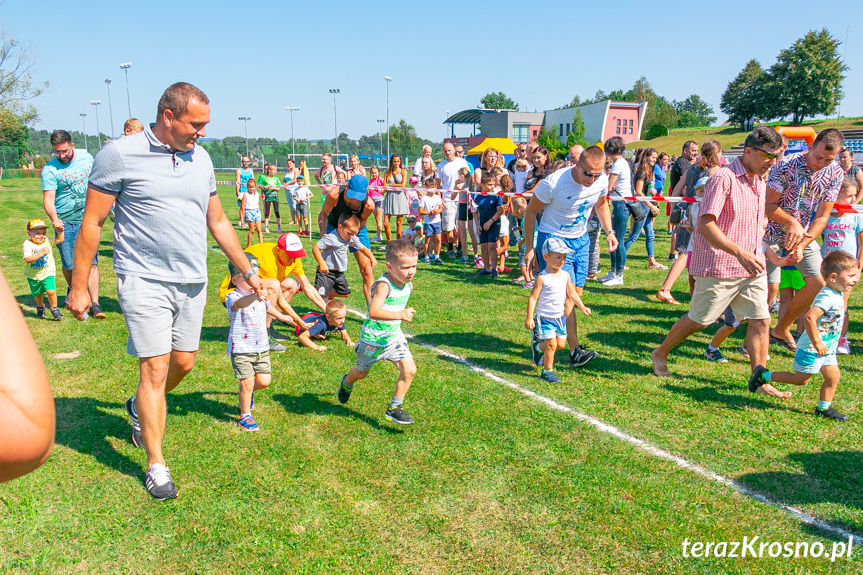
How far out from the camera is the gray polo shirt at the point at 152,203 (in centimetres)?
357

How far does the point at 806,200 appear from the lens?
5.86m

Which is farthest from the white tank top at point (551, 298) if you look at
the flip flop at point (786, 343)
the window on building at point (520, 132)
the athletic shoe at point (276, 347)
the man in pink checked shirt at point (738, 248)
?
the window on building at point (520, 132)

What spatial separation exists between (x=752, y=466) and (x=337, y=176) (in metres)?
16.3

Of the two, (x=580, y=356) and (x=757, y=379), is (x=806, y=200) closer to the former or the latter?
(x=757, y=379)

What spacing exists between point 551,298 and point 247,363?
2840 millimetres

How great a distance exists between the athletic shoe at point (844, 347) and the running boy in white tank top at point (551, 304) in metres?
3.02

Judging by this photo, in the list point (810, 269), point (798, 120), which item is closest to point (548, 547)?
point (810, 269)

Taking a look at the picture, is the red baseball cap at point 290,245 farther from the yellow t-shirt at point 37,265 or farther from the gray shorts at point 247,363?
the yellow t-shirt at point 37,265

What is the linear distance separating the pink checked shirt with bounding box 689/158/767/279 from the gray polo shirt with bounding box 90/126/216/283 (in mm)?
4142

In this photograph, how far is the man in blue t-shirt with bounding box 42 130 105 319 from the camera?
7.45m

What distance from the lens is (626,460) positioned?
170 inches

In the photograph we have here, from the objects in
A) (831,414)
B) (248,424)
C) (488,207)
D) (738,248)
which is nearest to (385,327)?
(248,424)

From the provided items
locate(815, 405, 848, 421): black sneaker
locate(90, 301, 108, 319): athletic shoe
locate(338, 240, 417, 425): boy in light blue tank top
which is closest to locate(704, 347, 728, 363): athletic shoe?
locate(815, 405, 848, 421): black sneaker

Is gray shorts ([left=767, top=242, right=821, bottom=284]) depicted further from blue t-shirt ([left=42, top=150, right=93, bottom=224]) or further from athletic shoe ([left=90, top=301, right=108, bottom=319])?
athletic shoe ([left=90, top=301, right=108, bottom=319])
